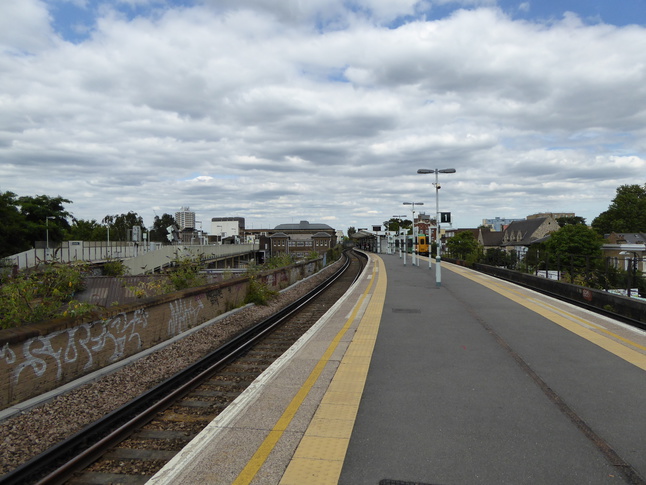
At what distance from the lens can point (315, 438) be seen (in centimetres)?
477

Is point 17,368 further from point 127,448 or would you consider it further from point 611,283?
point 611,283

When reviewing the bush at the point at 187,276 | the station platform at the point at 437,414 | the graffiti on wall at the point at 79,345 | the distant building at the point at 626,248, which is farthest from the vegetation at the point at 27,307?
the distant building at the point at 626,248

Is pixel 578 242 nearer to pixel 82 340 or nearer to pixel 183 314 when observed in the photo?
pixel 183 314

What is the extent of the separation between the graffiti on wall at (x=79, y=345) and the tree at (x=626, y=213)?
103 meters

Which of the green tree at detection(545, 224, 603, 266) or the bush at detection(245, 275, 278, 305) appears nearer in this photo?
the bush at detection(245, 275, 278, 305)

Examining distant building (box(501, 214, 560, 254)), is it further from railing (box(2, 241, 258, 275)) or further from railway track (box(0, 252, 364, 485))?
railway track (box(0, 252, 364, 485))

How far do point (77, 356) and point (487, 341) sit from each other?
299 inches

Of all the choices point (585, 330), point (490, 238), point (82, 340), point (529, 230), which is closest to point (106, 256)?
point (82, 340)

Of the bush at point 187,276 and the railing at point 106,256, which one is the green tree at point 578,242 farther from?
the bush at point 187,276

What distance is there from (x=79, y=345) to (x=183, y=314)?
13.0 feet

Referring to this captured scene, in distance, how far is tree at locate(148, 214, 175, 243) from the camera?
149000 mm

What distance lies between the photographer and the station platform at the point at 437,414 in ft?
13.5

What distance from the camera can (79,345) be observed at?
7.28 m

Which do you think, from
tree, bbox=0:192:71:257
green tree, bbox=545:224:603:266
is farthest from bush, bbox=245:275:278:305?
green tree, bbox=545:224:603:266
